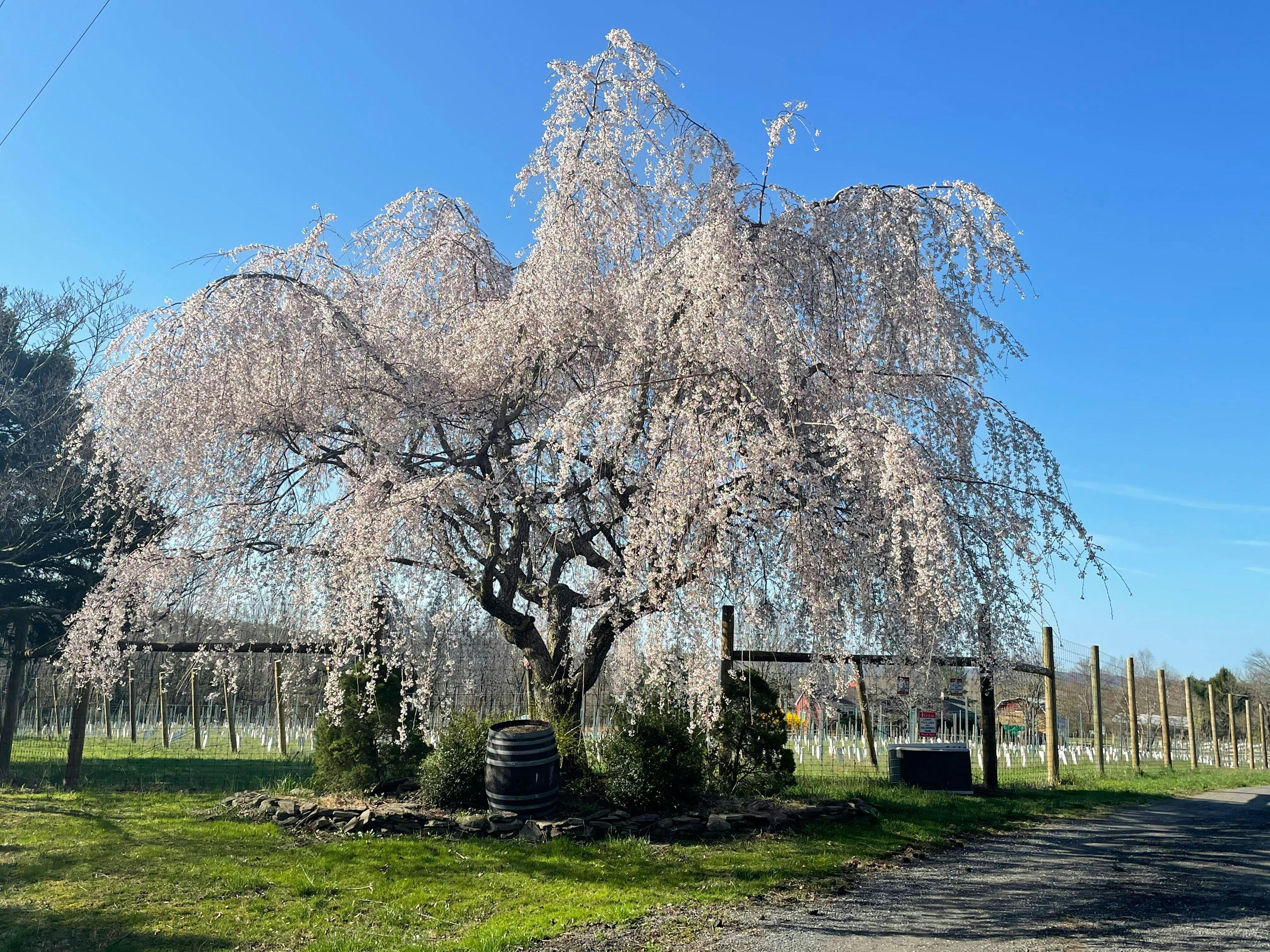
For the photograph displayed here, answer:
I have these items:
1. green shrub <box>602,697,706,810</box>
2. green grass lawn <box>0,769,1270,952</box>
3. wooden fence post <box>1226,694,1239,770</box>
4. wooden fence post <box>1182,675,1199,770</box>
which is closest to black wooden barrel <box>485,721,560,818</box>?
green grass lawn <box>0,769,1270,952</box>

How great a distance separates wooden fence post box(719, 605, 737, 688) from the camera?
6742mm

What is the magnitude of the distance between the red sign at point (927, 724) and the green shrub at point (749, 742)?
4248mm

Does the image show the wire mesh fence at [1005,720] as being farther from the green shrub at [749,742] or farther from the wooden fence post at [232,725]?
the wooden fence post at [232,725]

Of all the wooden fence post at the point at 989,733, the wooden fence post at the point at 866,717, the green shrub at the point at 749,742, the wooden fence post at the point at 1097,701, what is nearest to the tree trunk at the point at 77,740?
the green shrub at the point at 749,742

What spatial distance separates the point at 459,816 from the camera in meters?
8.02

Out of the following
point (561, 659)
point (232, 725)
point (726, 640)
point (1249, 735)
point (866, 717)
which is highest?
point (726, 640)

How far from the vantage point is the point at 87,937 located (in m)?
4.95

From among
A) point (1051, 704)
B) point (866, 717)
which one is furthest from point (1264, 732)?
point (866, 717)

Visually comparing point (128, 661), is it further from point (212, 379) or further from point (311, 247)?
point (311, 247)

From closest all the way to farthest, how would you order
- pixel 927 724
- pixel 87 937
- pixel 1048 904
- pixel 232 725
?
pixel 87 937
pixel 1048 904
pixel 927 724
pixel 232 725

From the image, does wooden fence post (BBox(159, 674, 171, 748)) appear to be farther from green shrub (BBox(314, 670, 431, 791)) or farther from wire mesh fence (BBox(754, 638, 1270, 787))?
wire mesh fence (BBox(754, 638, 1270, 787))

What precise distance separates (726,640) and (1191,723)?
16.7m

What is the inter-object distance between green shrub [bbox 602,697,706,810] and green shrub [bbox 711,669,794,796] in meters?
0.55

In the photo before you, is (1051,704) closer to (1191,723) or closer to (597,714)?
(597,714)
